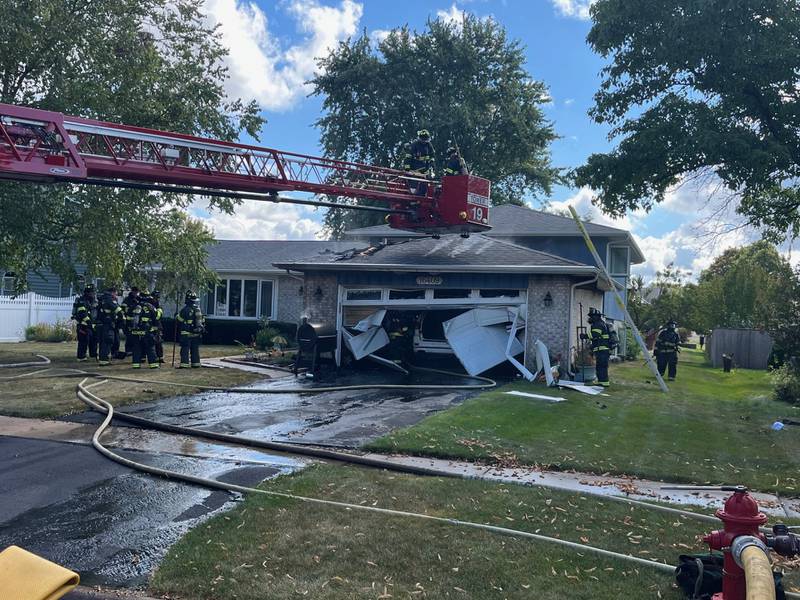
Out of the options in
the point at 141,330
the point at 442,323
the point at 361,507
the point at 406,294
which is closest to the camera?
the point at 361,507

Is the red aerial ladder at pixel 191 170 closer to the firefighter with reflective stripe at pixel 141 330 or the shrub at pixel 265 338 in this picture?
the firefighter with reflective stripe at pixel 141 330

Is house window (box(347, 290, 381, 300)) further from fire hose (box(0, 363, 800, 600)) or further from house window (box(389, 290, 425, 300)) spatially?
fire hose (box(0, 363, 800, 600))

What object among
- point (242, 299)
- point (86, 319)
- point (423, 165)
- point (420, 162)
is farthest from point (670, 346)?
point (242, 299)

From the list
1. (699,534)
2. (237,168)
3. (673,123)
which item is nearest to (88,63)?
(237,168)

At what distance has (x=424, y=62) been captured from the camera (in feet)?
118

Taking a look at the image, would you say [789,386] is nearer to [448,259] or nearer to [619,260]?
[448,259]

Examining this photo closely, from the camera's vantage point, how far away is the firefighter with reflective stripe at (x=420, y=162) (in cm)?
1463

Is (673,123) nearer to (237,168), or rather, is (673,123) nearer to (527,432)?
(527,432)

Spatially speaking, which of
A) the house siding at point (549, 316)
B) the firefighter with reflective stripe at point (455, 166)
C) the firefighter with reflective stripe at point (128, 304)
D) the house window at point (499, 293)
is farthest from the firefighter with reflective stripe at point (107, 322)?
the house siding at point (549, 316)

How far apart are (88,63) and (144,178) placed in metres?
9.32

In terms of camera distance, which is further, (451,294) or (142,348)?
(451,294)

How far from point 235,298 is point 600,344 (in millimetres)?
16106

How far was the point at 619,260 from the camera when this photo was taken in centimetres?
2456

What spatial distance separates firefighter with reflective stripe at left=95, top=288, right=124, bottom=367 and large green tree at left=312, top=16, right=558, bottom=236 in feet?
70.2
